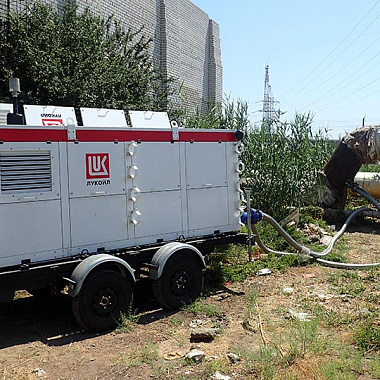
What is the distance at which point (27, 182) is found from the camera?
548cm

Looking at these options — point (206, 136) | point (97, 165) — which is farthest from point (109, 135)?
point (206, 136)

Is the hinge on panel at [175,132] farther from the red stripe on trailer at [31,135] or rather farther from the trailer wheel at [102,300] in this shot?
the trailer wheel at [102,300]

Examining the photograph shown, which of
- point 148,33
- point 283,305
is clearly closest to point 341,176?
point 283,305

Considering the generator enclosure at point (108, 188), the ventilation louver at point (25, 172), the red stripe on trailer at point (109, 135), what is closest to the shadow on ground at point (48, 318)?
the generator enclosure at point (108, 188)

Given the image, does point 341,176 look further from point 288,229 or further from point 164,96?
point 164,96

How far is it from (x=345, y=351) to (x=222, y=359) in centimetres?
125

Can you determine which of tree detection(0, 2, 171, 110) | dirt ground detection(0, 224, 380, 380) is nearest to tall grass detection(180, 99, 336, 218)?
tree detection(0, 2, 171, 110)

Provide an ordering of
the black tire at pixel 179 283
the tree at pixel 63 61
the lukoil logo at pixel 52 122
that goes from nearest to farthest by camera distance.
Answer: the lukoil logo at pixel 52 122, the black tire at pixel 179 283, the tree at pixel 63 61

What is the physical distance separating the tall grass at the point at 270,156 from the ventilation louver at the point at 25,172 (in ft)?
20.1

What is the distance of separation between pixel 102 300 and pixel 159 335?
78 cm

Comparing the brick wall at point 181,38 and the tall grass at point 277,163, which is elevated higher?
the brick wall at point 181,38

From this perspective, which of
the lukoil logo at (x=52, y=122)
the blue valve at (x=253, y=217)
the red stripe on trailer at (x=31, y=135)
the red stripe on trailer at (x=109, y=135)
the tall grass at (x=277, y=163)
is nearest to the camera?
the red stripe on trailer at (x=31, y=135)

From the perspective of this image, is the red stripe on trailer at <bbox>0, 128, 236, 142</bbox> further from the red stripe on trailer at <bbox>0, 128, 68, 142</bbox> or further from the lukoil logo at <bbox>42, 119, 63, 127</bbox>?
Answer: the lukoil logo at <bbox>42, 119, 63, 127</bbox>

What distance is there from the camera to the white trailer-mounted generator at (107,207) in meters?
5.43
